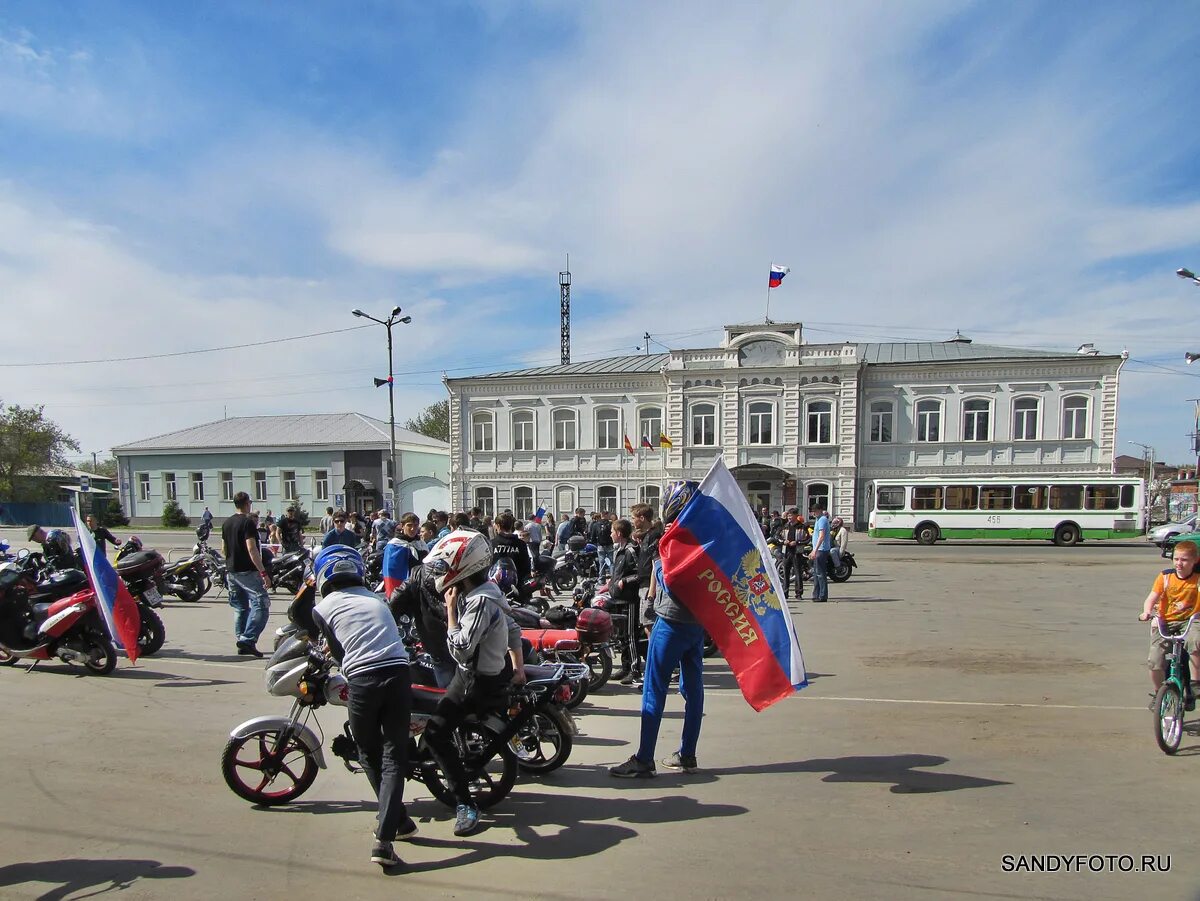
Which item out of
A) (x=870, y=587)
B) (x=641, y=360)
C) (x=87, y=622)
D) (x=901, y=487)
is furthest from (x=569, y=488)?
(x=87, y=622)

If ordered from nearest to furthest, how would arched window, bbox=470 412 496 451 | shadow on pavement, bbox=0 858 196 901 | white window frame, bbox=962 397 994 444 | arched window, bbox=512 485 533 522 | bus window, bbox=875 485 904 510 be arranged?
shadow on pavement, bbox=0 858 196 901 < bus window, bbox=875 485 904 510 < white window frame, bbox=962 397 994 444 < arched window, bbox=512 485 533 522 < arched window, bbox=470 412 496 451

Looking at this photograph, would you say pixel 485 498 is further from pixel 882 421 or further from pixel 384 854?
pixel 384 854

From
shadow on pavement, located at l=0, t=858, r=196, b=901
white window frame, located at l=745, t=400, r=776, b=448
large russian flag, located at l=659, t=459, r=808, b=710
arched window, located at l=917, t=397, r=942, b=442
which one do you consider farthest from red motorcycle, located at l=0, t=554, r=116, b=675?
arched window, located at l=917, t=397, r=942, b=442

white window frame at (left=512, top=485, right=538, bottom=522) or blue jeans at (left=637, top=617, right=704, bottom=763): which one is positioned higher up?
blue jeans at (left=637, top=617, right=704, bottom=763)

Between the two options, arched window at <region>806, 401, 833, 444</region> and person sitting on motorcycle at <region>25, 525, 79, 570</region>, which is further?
arched window at <region>806, 401, 833, 444</region>

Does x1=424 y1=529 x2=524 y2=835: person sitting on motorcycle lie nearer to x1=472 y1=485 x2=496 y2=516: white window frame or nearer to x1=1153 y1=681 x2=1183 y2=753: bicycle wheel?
x1=1153 y1=681 x2=1183 y2=753: bicycle wheel

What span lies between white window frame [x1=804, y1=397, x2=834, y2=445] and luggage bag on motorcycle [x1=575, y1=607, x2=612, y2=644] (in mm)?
30842

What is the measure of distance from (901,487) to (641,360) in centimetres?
1593

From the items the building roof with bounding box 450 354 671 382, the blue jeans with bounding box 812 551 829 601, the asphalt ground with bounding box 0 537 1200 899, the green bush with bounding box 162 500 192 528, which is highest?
the building roof with bounding box 450 354 671 382

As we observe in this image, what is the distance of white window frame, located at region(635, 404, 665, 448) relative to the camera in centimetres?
3875

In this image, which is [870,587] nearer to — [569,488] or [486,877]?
[486,877]

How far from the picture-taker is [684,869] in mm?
3912

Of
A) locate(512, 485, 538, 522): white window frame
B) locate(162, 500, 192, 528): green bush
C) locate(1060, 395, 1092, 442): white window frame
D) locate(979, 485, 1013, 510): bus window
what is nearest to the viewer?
locate(979, 485, 1013, 510): bus window

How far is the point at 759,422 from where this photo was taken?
37219mm
